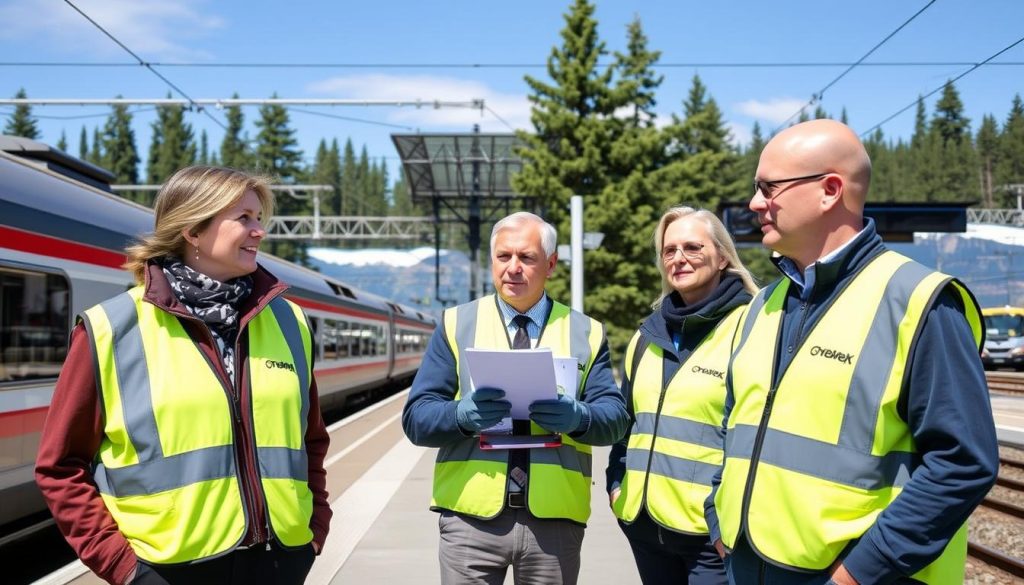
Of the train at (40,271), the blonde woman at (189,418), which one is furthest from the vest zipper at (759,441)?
the train at (40,271)

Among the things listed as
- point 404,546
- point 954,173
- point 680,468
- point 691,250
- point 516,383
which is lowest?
point 404,546

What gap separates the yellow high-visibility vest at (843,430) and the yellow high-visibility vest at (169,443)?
1.37 m

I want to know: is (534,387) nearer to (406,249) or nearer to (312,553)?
(312,553)

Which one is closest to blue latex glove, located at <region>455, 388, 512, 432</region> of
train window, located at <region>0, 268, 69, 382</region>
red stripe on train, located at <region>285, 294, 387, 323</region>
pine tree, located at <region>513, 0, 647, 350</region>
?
train window, located at <region>0, 268, 69, 382</region>

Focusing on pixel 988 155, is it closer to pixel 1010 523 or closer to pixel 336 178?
pixel 336 178

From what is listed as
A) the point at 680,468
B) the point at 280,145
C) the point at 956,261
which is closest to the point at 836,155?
the point at 680,468

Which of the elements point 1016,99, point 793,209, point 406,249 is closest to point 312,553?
point 793,209

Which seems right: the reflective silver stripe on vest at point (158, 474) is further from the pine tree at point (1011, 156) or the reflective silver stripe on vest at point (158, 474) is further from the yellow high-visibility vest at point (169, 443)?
the pine tree at point (1011, 156)

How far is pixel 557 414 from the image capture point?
9.98 ft

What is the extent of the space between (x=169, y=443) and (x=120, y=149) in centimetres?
11161

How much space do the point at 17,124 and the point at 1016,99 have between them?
99734 mm

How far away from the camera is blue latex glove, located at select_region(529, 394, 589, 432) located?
9.97 ft

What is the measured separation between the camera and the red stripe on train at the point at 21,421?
20.8 ft

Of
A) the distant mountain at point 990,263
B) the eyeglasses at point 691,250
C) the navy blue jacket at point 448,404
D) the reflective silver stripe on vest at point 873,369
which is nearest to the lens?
the reflective silver stripe on vest at point 873,369
